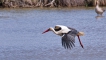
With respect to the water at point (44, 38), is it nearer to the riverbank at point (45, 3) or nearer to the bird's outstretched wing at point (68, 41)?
the bird's outstretched wing at point (68, 41)

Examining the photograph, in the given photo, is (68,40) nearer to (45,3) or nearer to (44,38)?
(44,38)

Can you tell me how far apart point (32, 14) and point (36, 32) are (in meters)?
4.95

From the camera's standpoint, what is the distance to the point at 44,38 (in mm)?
10953

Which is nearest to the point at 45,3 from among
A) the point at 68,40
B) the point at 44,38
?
the point at 44,38

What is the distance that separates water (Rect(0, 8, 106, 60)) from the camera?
8902 mm

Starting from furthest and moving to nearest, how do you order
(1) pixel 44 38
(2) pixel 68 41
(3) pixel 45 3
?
(3) pixel 45 3 < (1) pixel 44 38 < (2) pixel 68 41

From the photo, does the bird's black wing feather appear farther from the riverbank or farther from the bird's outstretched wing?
the riverbank

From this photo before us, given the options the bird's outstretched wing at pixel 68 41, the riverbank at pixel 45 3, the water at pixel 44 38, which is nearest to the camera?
the bird's outstretched wing at pixel 68 41

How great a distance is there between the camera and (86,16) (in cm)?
1577

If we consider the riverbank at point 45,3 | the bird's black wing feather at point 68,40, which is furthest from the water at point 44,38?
the riverbank at point 45,3

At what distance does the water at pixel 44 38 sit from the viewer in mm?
8902

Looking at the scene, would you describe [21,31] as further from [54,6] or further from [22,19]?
Result: [54,6]

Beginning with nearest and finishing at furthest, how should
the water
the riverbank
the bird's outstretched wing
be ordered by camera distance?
1. the bird's outstretched wing
2. the water
3. the riverbank

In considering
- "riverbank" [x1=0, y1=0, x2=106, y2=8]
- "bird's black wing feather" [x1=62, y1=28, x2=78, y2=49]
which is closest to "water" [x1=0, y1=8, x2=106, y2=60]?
"bird's black wing feather" [x1=62, y1=28, x2=78, y2=49]
